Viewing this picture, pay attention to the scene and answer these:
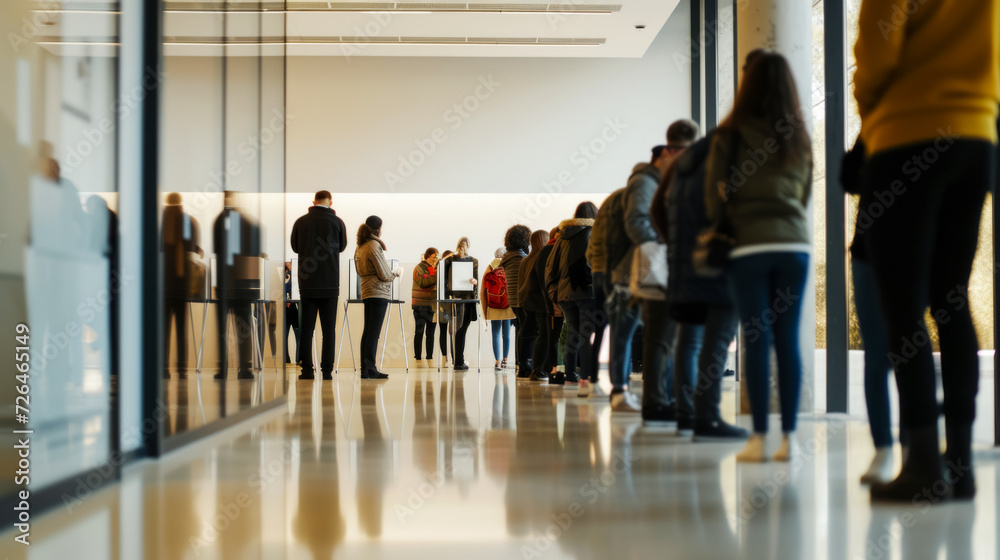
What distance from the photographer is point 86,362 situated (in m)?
2.67

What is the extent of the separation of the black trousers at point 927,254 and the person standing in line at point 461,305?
8.18m

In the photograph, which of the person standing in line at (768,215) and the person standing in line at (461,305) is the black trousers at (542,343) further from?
the person standing in line at (768,215)

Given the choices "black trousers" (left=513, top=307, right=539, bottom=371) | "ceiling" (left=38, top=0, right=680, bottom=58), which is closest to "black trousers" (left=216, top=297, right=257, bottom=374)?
"black trousers" (left=513, top=307, right=539, bottom=371)

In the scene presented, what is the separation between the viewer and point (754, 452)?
310 cm

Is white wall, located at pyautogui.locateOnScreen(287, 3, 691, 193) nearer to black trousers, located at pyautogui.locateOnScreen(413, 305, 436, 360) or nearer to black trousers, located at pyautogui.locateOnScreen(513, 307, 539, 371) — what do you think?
black trousers, located at pyautogui.locateOnScreen(413, 305, 436, 360)

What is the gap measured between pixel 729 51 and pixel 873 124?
837cm

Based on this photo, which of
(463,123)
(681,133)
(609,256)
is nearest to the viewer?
(681,133)

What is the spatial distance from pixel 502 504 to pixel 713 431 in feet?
5.09

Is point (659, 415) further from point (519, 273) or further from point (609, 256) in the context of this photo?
point (519, 273)

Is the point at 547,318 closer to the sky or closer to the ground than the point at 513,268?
closer to the ground

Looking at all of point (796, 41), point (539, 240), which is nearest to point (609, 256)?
point (796, 41)

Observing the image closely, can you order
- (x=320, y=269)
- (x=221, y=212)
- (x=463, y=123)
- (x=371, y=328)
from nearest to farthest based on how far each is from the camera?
(x=221, y=212) → (x=320, y=269) → (x=371, y=328) → (x=463, y=123)

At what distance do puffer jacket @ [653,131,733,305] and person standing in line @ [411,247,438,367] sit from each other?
24.0 feet

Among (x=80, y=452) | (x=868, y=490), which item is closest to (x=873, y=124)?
(x=868, y=490)
